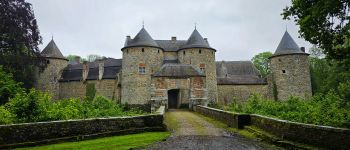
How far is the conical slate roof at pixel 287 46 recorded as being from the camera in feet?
112

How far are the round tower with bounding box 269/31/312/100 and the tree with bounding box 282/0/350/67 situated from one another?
25.6 meters

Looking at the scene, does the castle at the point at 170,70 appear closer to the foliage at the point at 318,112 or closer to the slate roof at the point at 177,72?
the slate roof at the point at 177,72

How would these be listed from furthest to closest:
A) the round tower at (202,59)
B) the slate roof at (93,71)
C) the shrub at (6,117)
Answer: the slate roof at (93,71)
the round tower at (202,59)
the shrub at (6,117)

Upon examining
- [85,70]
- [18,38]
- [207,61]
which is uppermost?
[18,38]

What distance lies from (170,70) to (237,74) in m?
16.7

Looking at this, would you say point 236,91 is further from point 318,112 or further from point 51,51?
point 318,112

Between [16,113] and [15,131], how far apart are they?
180 centimetres

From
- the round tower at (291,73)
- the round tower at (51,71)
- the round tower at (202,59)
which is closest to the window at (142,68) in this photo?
the round tower at (202,59)

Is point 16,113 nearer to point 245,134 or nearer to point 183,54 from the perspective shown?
point 245,134

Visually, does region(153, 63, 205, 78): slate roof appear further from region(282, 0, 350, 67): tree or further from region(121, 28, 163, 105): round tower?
region(282, 0, 350, 67): tree

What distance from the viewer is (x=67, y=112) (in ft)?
34.2

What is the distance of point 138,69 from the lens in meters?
31.6

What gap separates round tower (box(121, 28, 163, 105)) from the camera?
31.2m

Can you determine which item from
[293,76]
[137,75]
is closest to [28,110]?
[137,75]
